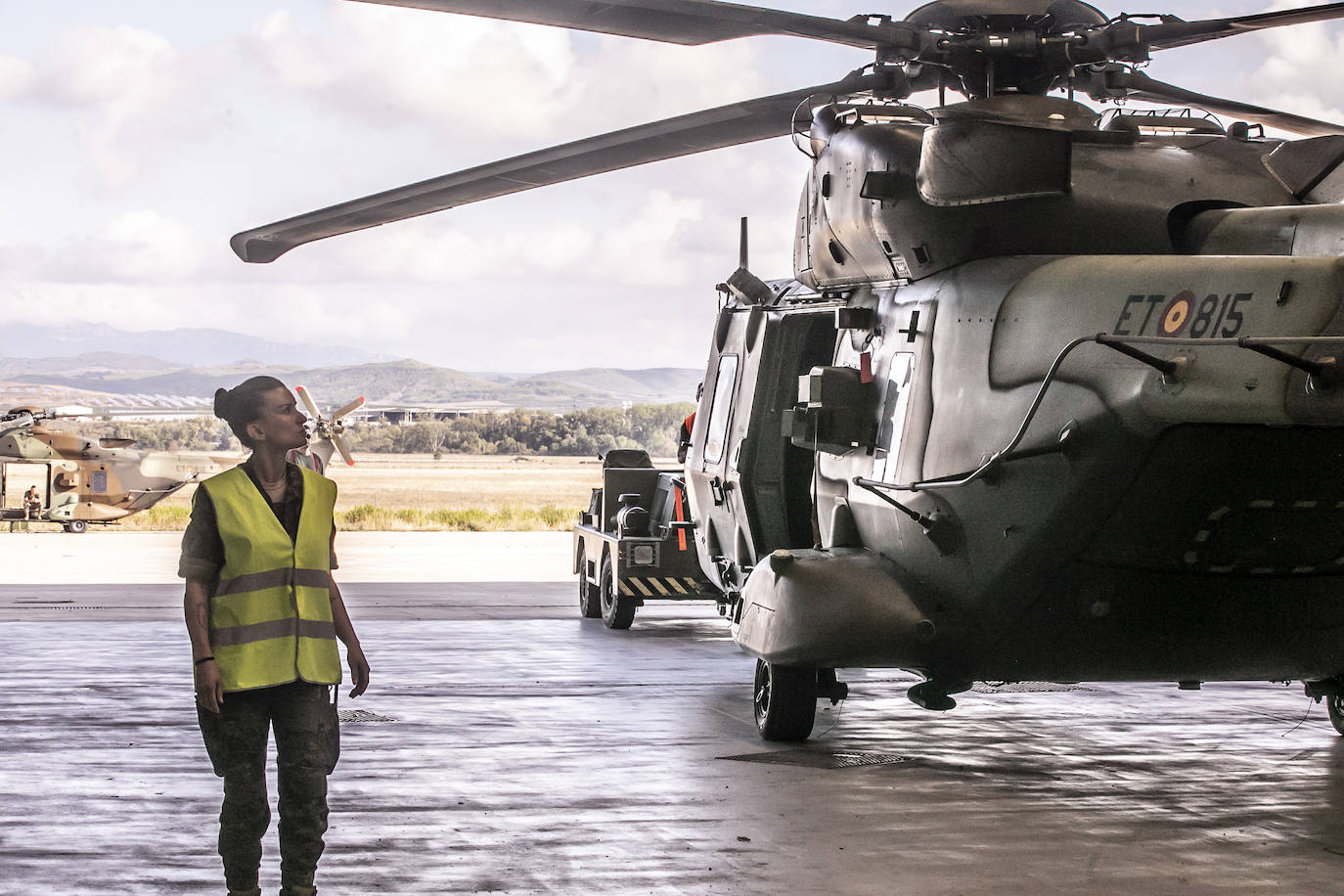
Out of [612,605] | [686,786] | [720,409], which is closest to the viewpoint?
[686,786]

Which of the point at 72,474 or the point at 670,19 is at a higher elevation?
the point at 670,19

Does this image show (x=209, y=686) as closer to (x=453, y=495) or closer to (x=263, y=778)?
(x=263, y=778)

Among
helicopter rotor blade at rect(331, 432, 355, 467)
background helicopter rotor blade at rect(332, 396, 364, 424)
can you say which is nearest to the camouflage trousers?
helicopter rotor blade at rect(331, 432, 355, 467)

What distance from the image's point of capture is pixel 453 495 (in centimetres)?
6197

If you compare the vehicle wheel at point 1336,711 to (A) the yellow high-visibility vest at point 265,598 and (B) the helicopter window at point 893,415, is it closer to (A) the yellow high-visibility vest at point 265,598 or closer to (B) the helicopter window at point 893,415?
(B) the helicopter window at point 893,415

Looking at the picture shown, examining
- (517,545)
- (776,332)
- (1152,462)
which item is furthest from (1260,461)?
(517,545)

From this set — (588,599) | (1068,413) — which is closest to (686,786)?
(1068,413)

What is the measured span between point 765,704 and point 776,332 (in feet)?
8.10

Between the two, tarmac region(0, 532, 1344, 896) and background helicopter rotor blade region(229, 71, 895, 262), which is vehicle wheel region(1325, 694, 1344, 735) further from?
background helicopter rotor blade region(229, 71, 895, 262)

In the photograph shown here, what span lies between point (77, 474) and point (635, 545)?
76.4 ft

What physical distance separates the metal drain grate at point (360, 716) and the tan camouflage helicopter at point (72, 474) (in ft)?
76.0

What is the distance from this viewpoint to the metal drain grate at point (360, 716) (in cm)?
950

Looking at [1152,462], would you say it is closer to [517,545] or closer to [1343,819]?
[1343,819]

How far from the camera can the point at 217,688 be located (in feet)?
16.1
